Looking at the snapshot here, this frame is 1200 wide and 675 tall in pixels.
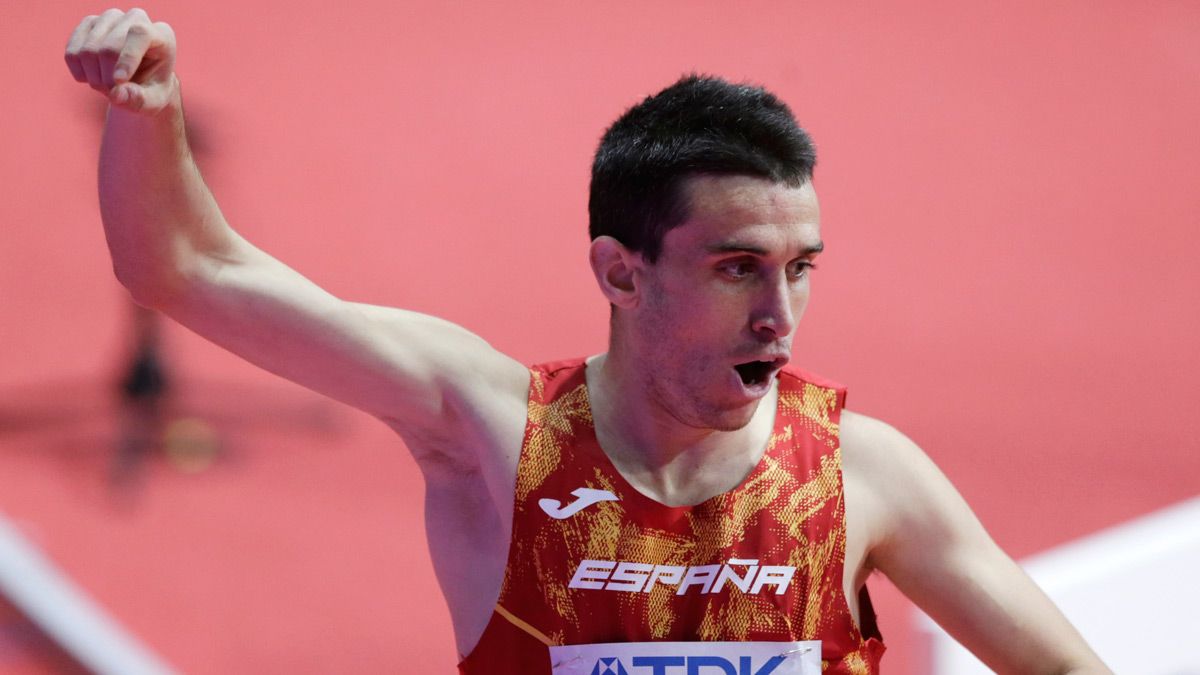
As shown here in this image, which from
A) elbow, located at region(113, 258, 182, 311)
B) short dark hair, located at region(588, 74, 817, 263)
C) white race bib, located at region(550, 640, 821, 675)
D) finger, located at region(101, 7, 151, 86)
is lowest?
white race bib, located at region(550, 640, 821, 675)

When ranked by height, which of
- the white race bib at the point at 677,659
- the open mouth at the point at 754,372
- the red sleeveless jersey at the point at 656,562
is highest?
the open mouth at the point at 754,372

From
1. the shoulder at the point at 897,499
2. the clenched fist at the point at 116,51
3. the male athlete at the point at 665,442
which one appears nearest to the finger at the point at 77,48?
the clenched fist at the point at 116,51

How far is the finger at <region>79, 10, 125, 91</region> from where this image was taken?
1.54 meters

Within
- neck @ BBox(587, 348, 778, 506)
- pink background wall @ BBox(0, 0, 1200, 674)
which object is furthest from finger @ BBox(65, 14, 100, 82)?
pink background wall @ BBox(0, 0, 1200, 674)

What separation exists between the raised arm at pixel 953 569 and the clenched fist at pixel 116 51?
1056mm

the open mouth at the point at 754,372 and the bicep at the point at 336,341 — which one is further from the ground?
the open mouth at the point at 754,372

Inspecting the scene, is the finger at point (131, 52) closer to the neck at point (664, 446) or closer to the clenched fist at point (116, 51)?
the clenched fist at point (116, 51)

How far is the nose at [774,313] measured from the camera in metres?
1.82

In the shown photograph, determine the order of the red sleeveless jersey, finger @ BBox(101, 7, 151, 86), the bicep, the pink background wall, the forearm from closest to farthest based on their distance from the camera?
finger @ BBox(101, 7, 151, 86) < the forearm < the bicep < the red sleeveless jersey < the pink background wall

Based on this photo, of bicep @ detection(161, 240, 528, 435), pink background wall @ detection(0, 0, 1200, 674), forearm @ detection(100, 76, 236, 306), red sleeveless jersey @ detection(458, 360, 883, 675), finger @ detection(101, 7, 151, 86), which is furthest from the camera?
pink background wall @ detection(0, 0, 1200, 674)

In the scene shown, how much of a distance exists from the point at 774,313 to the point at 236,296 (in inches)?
26.3

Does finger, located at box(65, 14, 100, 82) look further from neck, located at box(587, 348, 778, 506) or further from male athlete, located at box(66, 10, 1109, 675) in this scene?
neck, located at box(587, 348, 778, 506)

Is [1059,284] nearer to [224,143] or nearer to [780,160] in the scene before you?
[224,143]

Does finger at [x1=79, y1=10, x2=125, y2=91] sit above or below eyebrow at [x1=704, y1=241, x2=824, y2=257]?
below
